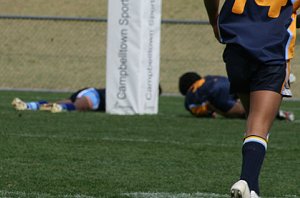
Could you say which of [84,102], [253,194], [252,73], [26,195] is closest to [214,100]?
[84,102]

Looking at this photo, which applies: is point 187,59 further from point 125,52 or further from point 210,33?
point 125,52

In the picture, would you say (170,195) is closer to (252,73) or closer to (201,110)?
(252,73)

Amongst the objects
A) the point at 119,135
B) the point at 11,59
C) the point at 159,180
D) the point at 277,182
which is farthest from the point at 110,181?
the point at 11,59

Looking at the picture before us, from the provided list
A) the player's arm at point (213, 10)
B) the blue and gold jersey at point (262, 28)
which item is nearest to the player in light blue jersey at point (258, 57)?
the blue and gold jersey at point (262, 28)

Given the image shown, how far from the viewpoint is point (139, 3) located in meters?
12.9

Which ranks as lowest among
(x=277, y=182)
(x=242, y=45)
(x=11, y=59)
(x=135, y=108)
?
(x=11, y=59)

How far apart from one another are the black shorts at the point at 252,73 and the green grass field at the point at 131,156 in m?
0.99

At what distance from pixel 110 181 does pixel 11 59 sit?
16273mm

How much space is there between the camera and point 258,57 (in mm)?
5574

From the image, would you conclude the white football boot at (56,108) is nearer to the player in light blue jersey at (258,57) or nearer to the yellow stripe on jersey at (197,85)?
the yellow stripe on jersey at (197,85)

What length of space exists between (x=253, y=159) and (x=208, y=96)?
7.09 m

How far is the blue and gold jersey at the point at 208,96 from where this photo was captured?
12521 mm

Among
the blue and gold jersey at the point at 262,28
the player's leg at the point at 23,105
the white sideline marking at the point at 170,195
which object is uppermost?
the blue and gold jersey at the point at 262,28

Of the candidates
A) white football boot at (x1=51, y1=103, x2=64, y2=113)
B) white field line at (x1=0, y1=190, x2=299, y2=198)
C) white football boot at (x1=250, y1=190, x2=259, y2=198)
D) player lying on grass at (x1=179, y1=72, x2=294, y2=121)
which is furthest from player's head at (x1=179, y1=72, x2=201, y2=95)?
white football boot at (x1=250, y1=190, x2=259, y2=198)
